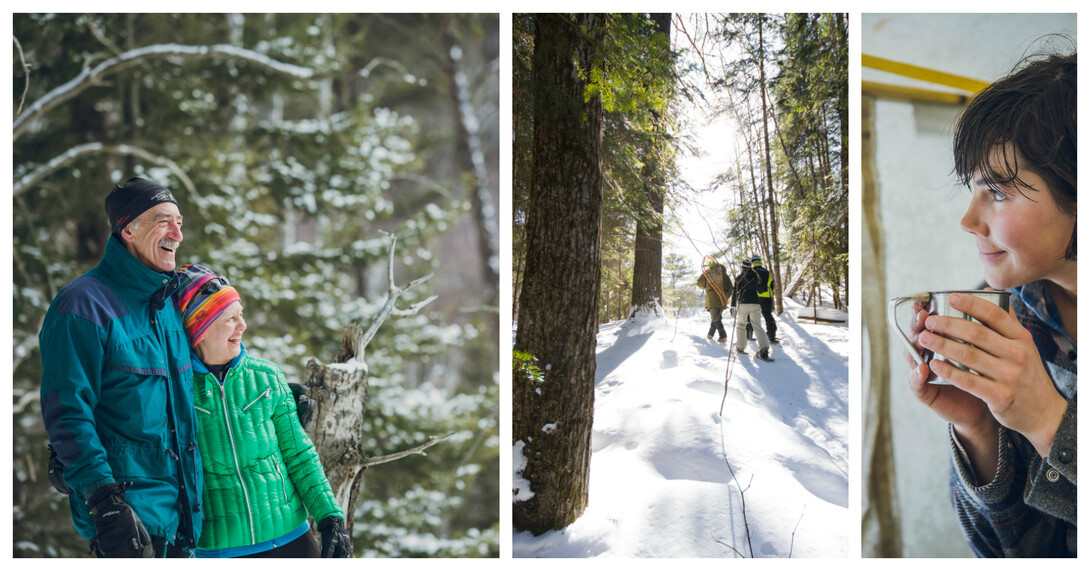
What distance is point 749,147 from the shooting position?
183 cm

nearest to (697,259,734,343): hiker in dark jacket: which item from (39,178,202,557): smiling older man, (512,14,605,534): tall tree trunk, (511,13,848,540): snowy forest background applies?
(511,13,848,540): snowy forest background

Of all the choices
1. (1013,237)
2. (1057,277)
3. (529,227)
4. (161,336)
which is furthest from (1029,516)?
(161,336)

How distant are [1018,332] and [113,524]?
7.54ft

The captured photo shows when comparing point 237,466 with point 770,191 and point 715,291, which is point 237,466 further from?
point 770,191

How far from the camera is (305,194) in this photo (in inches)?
114

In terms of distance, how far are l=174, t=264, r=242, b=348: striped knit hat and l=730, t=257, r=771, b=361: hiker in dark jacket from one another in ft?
4.85

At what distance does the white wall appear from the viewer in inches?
64.8

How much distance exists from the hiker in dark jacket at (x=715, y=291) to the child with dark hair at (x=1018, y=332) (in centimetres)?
55

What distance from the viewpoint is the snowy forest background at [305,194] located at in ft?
8.44

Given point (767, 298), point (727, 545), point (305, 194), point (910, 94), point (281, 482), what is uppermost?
point (910, 94)

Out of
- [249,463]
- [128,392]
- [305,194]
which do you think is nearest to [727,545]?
[249,463]

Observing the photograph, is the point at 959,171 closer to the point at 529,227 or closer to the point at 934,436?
the point at 934,436

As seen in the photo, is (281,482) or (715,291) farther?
(715,291)

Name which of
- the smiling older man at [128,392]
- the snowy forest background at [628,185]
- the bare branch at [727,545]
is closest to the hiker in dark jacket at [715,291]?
the snowy forest background at [628,185]
